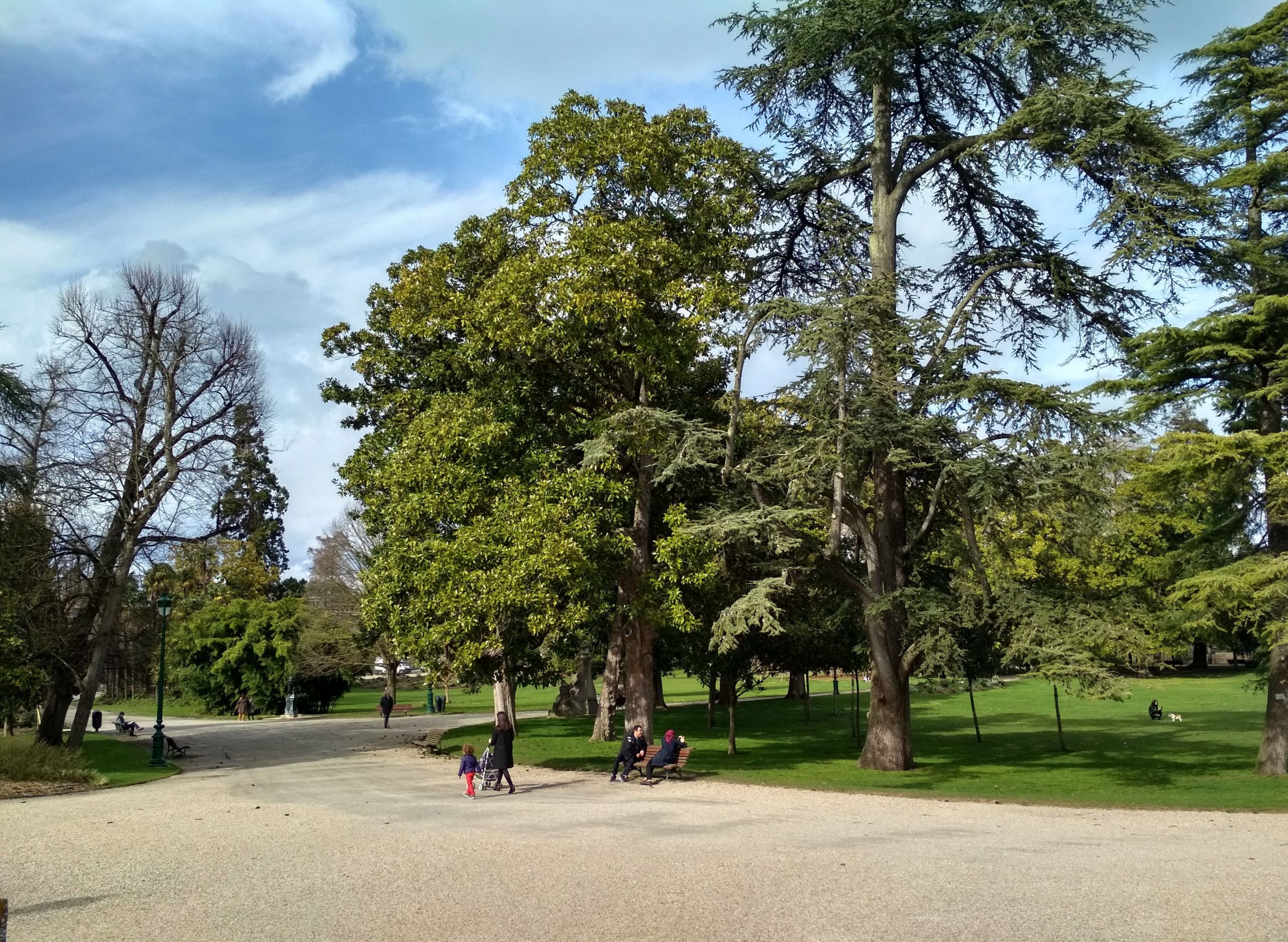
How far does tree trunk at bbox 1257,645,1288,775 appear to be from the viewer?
789 inches

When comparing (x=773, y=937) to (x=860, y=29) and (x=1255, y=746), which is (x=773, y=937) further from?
(x=1255, y=746)

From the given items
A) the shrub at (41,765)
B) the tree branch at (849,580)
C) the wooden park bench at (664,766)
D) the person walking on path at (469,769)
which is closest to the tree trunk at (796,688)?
the tree branch at (849,580)

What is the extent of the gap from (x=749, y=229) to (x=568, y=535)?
9.22 metres

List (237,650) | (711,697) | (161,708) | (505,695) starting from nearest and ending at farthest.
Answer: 1. (161,708)
2. (711,697)
3. (505,695)
4. (237,650)

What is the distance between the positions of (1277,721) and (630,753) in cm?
1279

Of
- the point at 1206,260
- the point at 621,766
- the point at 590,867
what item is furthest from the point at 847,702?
the point at 590,867

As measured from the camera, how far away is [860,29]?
848 inches

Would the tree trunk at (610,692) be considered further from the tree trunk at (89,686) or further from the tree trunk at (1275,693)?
the tree trunk at (1275,693)

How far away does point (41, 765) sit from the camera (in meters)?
20.9

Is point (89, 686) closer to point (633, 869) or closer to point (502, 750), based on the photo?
point (502, 750)

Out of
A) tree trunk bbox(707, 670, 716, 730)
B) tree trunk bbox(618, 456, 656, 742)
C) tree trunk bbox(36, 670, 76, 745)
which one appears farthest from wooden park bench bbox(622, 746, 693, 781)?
tree trunk bbox(36, 670, 76, 745)

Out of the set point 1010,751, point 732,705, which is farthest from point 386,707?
point 1010,751

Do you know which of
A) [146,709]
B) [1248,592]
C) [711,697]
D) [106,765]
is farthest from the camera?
[146,709]

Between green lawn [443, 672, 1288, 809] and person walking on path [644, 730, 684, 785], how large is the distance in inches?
64.6
